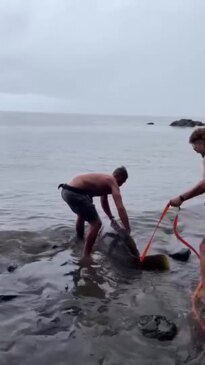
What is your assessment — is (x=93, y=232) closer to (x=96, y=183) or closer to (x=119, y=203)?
(x=119, y=203)

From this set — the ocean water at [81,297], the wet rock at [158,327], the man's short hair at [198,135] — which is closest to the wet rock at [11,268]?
the ocean water at [81,297]

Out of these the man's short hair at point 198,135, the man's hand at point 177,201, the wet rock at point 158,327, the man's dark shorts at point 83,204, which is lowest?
the wet rock at point 158,327

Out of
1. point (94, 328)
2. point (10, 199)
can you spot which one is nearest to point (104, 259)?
point (94, 328)

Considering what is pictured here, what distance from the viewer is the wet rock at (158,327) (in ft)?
20.6

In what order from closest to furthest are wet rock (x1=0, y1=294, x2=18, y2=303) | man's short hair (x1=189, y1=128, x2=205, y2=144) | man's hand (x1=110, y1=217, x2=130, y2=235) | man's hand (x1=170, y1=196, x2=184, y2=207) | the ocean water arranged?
the ocean water
man's short hair (x1=189, y1=128, x2=205, y2=144)
man's hand (x1=170, y1=196, x2=184, y2=207)
wet rock (x1=0, y1=294, x2=18, y2=303)
man's hand (x1=110, y1=217, x2=130, y2=235)

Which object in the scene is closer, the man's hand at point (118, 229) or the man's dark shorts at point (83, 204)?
the man's dark shorts at point (83, 204)

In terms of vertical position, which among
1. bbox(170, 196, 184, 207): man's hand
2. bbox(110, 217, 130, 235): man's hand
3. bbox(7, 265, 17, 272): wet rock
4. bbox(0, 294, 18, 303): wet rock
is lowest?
bbox(7, 265, 17, 272): wet rock

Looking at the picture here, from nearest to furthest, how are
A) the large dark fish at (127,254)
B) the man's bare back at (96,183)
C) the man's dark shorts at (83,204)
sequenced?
the large dark fish at (127,254) < the man's bare back at (96,183) < the man's dark shorts at (83,204)

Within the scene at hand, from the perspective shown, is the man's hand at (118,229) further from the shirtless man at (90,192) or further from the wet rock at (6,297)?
the wet rock at (6,297)

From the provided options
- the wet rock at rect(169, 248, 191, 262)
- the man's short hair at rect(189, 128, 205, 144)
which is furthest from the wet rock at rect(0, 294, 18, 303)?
the wet rock at rect(169, 248, 191, 262)

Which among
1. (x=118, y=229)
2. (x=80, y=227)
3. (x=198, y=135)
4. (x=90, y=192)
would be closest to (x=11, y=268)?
(x=90, y=192)

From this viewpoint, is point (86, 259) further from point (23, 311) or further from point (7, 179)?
point (7, 179)

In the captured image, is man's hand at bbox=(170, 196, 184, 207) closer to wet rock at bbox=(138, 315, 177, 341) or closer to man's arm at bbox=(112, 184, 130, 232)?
wet rock at bbox=(138, 315, 177, 341)

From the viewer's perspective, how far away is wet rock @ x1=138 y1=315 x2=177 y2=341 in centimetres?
629
